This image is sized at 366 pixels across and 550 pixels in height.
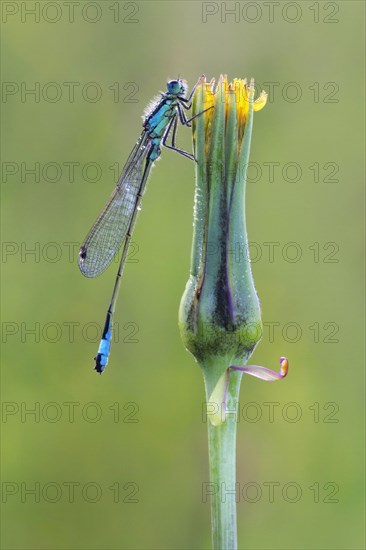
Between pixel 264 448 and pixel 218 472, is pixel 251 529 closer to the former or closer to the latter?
pixel 264 448

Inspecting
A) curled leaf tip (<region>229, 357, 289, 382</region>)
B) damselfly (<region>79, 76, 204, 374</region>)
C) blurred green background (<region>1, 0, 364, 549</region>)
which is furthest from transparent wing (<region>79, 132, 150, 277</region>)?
curled leaf tip (<region>229, 357, 289, 382</region>)

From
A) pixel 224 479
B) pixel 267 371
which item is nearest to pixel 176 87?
pixel 267 371

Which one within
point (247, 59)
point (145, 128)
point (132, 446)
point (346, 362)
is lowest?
point (132, 446)

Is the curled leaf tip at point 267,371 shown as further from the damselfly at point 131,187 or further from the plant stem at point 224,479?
the damselfly at point 131,187

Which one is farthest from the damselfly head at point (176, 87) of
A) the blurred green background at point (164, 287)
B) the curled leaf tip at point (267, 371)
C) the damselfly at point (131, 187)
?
the curled leaf tip at point (267, 371)

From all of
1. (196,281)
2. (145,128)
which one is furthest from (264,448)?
(196,281)

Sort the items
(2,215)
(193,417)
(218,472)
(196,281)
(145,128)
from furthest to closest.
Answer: (2,215)
(193,417)
(145,128)
(196,281)
(218,472)
